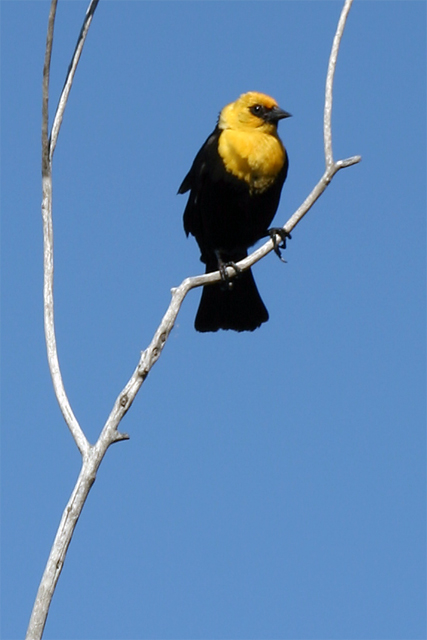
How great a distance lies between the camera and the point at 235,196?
4957 millimetres

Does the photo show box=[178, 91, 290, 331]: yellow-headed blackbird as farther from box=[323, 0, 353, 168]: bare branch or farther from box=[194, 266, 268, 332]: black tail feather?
box=[323, 0, 353, 168]: bare branch

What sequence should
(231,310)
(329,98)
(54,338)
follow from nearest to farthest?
(54,338) < (329,98) < (231,310)

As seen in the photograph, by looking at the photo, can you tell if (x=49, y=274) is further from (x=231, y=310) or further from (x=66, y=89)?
(x=231, y=310)

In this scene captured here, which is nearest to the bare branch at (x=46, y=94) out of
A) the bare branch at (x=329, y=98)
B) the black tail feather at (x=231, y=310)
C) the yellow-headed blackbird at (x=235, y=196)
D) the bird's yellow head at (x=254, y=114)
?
the bare branch at (x=329, y=98)

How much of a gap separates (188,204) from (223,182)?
1.15 feet

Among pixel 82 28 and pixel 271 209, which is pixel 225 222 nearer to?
pixel 271 209

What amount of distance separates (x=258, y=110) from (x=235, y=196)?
1.65ft

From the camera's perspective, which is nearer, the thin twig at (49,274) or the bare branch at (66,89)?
the thin twig at (49,274)

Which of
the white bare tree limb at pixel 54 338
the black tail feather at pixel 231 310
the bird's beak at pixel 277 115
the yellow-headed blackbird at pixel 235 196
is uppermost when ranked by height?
the bird's beak at pixel 277 115

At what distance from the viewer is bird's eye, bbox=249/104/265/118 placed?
5090 millimetres

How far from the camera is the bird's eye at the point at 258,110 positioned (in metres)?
5.09

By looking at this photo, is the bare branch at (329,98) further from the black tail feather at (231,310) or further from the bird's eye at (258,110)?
the black tail feather at (231,310)

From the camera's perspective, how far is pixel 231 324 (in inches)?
205

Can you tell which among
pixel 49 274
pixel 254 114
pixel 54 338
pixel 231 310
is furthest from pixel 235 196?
pixel 54 338
